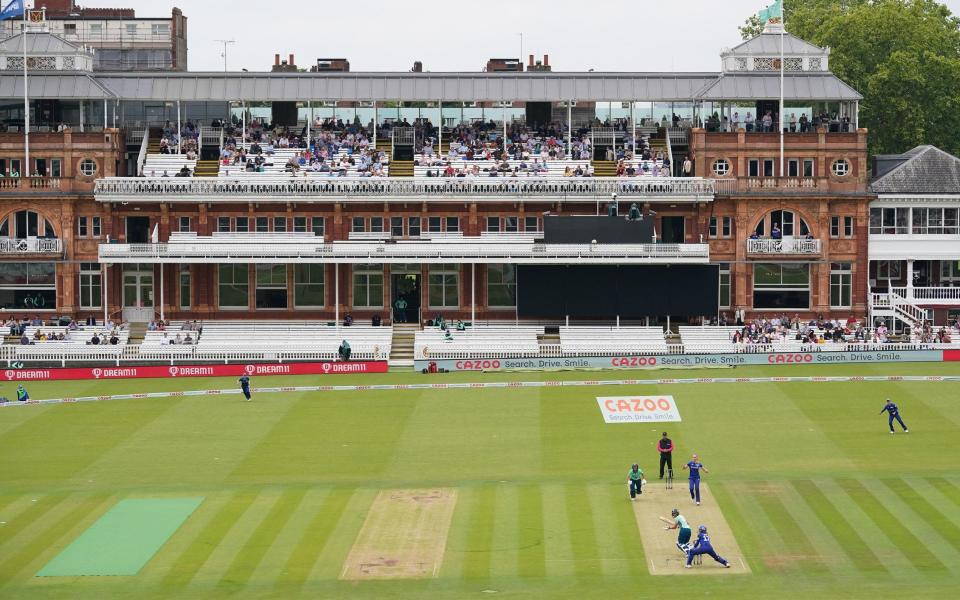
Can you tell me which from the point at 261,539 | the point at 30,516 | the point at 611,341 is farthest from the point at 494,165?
the point at 261,539

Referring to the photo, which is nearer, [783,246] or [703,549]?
[703,549]

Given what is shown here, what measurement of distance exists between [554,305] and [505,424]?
737 inches

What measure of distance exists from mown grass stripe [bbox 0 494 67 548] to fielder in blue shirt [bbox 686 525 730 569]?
61.4ft

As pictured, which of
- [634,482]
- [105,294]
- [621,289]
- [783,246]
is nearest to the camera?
[634,482]

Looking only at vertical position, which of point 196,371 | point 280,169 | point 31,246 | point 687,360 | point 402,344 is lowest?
point 196,371

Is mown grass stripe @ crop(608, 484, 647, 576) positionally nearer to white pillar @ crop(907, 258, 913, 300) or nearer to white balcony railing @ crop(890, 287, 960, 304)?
white pillar @ crop(907, 258, 913, 300)

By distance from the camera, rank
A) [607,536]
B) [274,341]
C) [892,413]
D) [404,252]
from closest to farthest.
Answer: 1. [607,536]
2. [892,413]
3. [274,341]
4. [404,252]

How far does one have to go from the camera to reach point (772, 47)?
8338 cm

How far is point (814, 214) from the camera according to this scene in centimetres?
8038

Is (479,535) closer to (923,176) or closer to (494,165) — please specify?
(494,165)

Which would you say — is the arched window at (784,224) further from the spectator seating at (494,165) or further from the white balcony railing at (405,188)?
the spectator seating at (494,165)

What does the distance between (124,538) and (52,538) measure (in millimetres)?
2033

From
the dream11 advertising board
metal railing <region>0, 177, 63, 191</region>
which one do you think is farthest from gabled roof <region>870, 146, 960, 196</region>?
metal railing <region>0, 177, 63, 191</region>

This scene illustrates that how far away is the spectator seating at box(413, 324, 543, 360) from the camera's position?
7319cm
